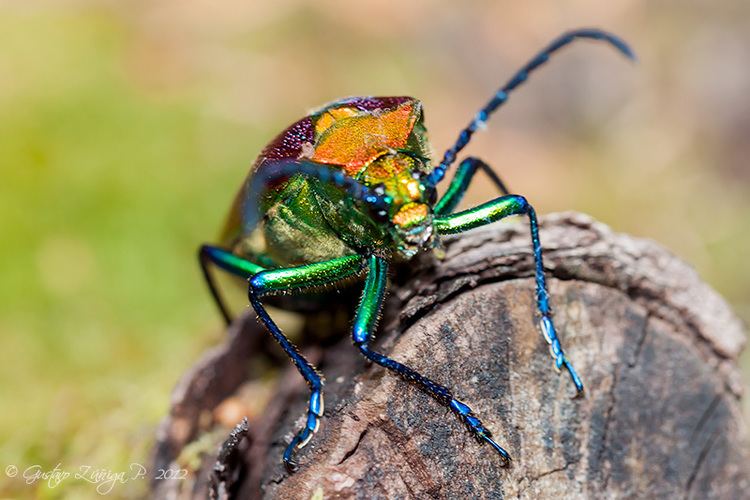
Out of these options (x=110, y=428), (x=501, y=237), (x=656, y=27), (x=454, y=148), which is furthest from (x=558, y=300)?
(x=656, y=27)

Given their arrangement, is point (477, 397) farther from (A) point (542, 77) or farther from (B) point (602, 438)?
(A) point (542, 77)

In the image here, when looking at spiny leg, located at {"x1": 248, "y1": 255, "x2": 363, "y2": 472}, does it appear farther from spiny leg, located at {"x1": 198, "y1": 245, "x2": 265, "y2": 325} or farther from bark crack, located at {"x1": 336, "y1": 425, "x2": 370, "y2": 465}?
bark crack, located at {"x1": 336, "y1": 425, "x2": 370, "y2": 465}

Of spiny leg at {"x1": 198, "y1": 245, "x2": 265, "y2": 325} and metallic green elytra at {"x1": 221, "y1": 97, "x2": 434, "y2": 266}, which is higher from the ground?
metallic green elytra at {"x1": 221, "y1": 97, "x2": 434, "y2": 266}

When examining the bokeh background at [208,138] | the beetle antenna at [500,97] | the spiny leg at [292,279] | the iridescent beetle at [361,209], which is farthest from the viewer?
the bokeh background at [208,138]

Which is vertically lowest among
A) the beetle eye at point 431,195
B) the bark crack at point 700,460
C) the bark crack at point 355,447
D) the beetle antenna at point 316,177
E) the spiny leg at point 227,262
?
the bark crack at point 355,447

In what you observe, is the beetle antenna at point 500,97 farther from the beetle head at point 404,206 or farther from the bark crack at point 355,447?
the bark crack at point 355,447

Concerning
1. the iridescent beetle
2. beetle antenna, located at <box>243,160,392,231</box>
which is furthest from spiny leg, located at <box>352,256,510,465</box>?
beetle antenna, located at <box>243,160,392,231</box>

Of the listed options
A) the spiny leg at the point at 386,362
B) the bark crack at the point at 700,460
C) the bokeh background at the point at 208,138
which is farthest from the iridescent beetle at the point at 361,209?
the bokeh background at the point at 208,138
